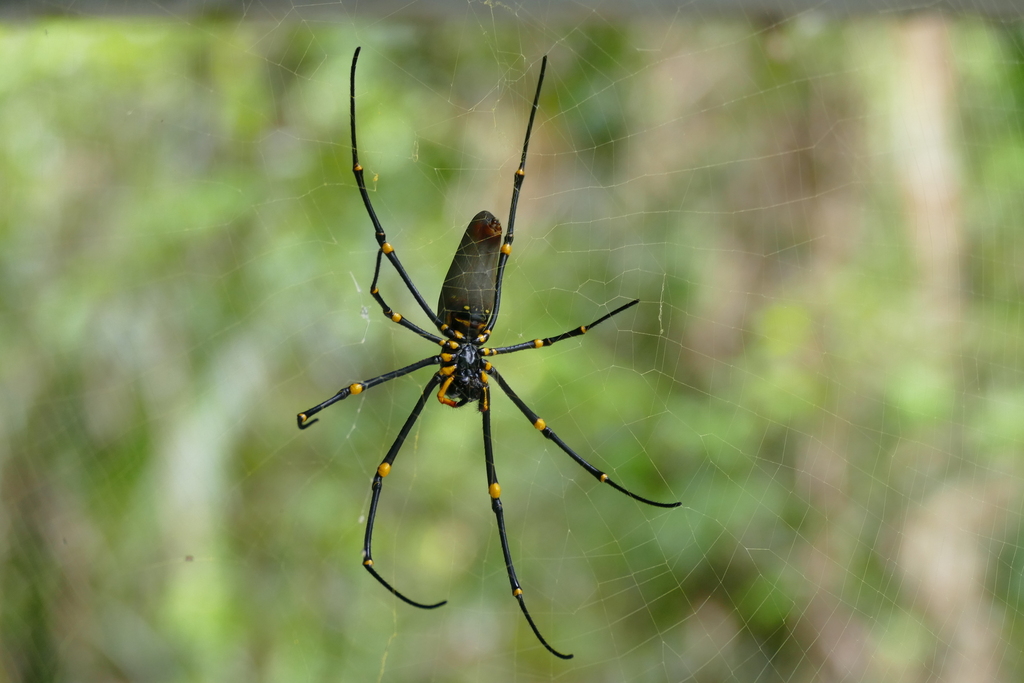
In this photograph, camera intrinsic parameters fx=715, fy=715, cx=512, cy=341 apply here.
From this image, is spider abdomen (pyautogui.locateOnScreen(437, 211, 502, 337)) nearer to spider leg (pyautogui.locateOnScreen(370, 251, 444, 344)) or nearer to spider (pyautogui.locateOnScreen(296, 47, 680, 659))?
spider (pyautogui.locateOnScreen(296, 47, 680, 659))

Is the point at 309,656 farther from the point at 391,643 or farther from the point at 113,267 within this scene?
the point at 113,267

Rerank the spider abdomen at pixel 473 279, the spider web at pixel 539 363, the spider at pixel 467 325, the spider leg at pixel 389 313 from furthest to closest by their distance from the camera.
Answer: the spider web at pixel 539 363
the spider leg at pixel 389 313
the spider at pixel 467 325
the spider abdomen at pixel 473 279

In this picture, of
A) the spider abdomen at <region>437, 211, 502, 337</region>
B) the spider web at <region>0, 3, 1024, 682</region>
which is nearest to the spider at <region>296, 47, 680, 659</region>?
the spider abdomen at <region>437, 211, 502, 337</region>

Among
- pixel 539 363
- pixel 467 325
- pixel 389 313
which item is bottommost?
pixel 539 363

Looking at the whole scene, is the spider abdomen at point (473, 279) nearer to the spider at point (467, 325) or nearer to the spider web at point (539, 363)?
the spider at point (467, 325)

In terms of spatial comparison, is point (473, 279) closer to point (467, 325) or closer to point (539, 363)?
point (467, 325)

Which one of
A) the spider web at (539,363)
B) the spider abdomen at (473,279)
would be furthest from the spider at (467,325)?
the spider web at (539,363)

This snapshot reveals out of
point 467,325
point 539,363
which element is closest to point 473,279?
point 467,325
